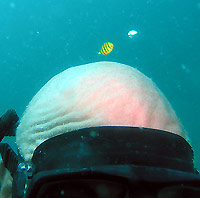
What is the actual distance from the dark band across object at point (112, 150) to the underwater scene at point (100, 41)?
50764mm

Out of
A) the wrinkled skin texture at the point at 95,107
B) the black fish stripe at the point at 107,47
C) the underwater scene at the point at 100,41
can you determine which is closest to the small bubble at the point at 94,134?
the wrinkled skin texture at the point at 95,107

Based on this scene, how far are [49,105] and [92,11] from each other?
2728 inches

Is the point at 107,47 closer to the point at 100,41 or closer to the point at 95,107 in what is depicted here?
the point at 95,107

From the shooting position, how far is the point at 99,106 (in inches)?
57.2

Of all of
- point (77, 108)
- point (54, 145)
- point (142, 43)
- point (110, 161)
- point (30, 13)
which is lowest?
point (110, 161)

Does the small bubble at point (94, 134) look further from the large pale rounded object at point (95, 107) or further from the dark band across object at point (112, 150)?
the large pale rounded object at point (95, 107)

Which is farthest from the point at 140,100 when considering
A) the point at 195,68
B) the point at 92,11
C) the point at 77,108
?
the point at 92,11

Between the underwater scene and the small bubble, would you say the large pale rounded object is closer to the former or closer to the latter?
the small bubble

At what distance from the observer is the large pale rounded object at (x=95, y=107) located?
143 cm

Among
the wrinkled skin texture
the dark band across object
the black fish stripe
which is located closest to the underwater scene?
the black fish stripe

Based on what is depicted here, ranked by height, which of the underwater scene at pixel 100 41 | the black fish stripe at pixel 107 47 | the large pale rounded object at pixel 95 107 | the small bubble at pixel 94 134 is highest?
the underwater scene at pixel 100 41

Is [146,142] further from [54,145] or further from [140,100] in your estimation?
[54,145]

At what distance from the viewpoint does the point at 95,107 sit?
1.46m

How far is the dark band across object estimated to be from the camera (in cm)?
116
